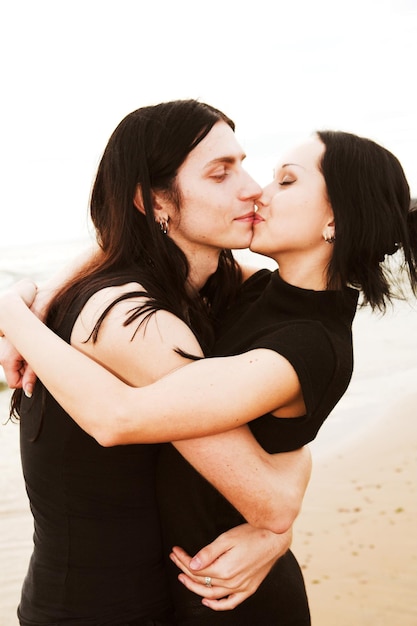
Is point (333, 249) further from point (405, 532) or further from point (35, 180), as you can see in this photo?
point (35, 180)

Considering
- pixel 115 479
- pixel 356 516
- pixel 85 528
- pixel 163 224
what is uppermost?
pixel 163 224

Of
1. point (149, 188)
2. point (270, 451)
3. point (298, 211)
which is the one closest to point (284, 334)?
point (270, 451)

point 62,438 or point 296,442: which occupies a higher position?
point 62,438

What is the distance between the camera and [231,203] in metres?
2.97

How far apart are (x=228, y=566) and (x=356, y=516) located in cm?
407

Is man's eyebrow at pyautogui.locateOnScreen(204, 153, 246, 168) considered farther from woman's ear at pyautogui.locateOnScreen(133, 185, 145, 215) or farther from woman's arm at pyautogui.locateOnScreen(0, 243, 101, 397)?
woman's arm at pyautogui.locateOnScreen(0, 243, 101, 397)

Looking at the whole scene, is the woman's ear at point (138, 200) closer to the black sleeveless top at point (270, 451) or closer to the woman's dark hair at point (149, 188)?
the woman's dark hair at point (149, 188)

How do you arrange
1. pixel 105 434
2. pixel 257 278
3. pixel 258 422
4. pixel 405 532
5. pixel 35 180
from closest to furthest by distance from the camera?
1. pixel 105 434
2. pixel 258 422
3. pixel 257 278
4. pixel 405 532
5. pixel 35 180

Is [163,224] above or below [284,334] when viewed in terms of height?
above

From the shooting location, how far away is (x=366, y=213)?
2.83 m

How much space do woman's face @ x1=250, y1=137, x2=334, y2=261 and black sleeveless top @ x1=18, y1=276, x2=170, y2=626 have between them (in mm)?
726

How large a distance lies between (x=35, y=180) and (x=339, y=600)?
122ft

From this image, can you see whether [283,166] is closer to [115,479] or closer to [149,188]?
[149,188]

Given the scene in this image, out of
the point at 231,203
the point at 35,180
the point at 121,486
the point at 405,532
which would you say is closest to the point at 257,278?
the point at 231,203
